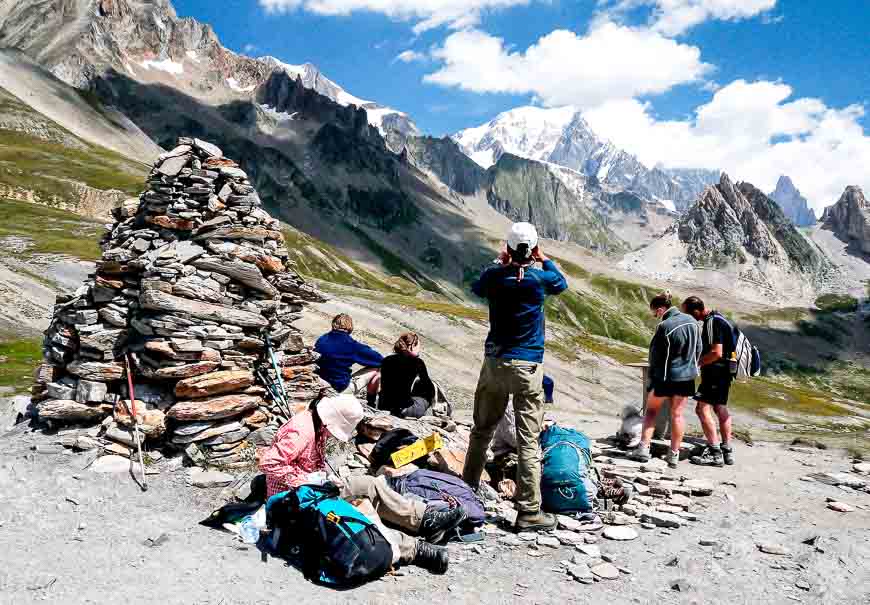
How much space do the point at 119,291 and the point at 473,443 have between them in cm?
858

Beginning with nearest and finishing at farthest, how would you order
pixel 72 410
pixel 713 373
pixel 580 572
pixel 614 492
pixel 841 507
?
pixel 580 572 → pixel 614 492 → pixel 841 507 → pixel 72 410 → pixel 713 373

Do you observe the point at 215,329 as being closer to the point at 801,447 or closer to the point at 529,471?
the point at 529,471

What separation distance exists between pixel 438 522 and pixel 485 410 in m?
1.97

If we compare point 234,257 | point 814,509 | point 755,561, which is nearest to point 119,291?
point 234,257

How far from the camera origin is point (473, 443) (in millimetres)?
9977

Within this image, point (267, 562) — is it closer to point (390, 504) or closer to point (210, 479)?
point (390, 504)

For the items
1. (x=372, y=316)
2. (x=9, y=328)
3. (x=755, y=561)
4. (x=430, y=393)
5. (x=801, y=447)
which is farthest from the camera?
(x=372, y=316)

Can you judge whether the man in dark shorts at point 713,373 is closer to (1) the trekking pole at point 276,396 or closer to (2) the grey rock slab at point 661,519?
(2) the grey rock slab at point 661,519

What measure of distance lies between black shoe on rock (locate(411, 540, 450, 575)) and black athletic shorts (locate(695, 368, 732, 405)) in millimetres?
8588

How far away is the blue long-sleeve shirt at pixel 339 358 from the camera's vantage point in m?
14.4

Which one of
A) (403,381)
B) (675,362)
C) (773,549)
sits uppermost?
(675,362)

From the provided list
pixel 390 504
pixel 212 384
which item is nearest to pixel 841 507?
pixel 390 504

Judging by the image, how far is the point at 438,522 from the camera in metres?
8.75

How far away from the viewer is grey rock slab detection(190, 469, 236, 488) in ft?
32.8
